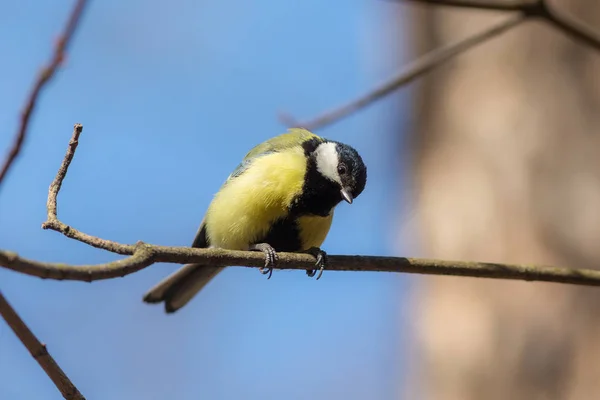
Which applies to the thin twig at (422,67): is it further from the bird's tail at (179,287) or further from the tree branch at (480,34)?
the bird's tail at (179,287)

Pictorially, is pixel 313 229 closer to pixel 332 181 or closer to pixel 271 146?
pixel 332 181

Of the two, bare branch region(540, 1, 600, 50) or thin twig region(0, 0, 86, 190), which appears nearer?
thin twig region(0, 0, 86, 190)

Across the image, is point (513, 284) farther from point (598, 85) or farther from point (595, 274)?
point (595, 274)

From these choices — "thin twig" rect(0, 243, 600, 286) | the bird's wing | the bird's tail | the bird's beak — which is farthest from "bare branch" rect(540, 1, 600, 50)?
the bird's tail

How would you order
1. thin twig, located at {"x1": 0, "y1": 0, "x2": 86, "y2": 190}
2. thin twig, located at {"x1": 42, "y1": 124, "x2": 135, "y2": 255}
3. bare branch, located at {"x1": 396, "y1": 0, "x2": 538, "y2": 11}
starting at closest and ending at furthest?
thin twig, located at {"x1": 0, "y1": 0, "x2": 86, "y2": 190}, thin twig, located at {"x1": 42, "y1": 124, "x2": 135, "y2": 255}, bare branch, located at {"x1": 396, "y1": 0, "x2": 538, "y2": 11}

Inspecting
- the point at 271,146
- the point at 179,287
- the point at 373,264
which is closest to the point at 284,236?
the point at 271,146

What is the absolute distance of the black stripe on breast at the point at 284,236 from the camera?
290 cm

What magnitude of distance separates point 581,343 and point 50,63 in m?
3.18

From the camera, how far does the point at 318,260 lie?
2.36 m

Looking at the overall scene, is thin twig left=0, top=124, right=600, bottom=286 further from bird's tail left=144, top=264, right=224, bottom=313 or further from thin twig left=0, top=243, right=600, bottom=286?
bird's tail left=144, top=264, right=224, bottom=313

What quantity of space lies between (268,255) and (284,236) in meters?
0.83

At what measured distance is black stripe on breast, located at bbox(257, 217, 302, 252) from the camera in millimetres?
2900

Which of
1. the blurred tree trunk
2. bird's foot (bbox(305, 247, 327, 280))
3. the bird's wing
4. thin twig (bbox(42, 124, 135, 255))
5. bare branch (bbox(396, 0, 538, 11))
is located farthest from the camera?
the blurred tree trunk

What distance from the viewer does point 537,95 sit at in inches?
162
